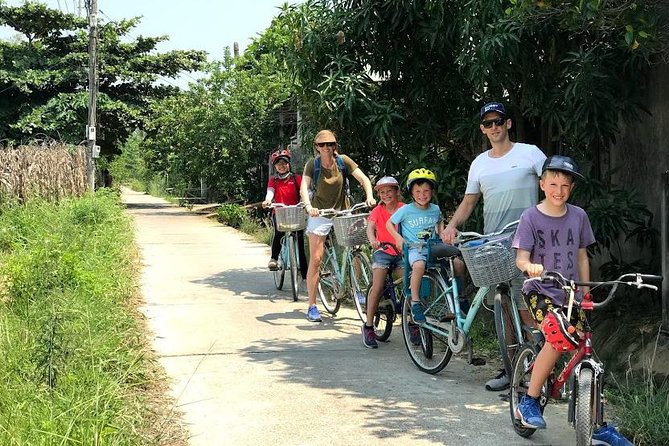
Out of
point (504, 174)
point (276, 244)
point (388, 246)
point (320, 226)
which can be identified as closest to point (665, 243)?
point (504, 174)

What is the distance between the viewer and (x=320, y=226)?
298 inches

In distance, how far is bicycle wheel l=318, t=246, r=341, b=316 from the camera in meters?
7.78

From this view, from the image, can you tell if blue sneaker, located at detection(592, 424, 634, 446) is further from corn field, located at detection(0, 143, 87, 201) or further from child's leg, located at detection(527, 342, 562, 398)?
corn field, located at detection(0, 143, 87, 201)

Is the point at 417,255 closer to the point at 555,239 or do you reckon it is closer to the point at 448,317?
the point at 448,317

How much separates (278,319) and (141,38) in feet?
92.3

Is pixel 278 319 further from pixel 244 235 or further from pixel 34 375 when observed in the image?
pixel 244 235

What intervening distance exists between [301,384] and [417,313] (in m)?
1.04

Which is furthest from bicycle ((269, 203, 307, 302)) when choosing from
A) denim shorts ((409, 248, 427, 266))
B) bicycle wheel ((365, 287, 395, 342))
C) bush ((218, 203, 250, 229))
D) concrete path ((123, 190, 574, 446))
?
bush ((218, 203, 250, 229))

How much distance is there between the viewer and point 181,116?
27172 millimetres

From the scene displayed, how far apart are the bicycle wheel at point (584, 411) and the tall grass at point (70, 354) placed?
2.23 meters

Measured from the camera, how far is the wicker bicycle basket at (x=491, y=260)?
14.8 ft

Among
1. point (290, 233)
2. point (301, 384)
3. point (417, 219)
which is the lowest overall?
point (301, 384)

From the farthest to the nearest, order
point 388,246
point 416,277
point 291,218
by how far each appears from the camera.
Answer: point 291,218
point 388,246
point 416,277

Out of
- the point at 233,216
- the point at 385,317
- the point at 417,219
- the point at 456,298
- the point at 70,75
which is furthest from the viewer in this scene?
the point at 70,75
